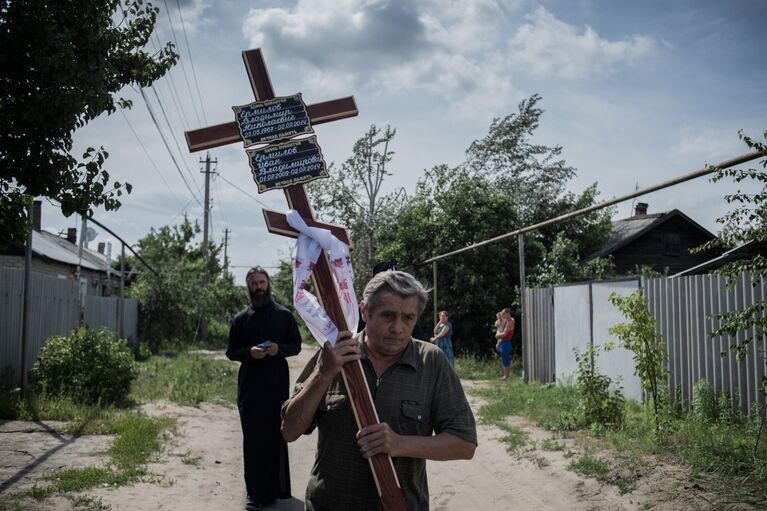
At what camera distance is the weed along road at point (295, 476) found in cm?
586

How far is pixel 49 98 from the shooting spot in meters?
5.79

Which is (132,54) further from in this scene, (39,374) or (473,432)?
(473,432)

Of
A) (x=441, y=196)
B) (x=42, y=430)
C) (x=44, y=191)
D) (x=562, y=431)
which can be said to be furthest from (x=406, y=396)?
(x=441, y=196)

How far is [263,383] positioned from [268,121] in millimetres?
3618

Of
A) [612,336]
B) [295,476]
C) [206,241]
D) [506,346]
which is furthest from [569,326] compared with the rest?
[206,241]

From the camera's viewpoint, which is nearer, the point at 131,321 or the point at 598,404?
the point at 598,404

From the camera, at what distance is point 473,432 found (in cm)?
267

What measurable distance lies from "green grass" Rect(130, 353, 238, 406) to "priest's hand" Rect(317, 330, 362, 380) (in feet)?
32.0

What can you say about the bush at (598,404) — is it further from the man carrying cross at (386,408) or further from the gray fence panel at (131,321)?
the gray fence panel at (131,321)

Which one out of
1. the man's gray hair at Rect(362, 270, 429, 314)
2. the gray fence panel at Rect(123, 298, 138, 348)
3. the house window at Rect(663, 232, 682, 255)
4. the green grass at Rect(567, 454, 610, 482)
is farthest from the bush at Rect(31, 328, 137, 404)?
the house window at Rect(663, 232, 682, 255)

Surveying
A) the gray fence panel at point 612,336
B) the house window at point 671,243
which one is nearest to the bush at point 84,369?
the gray fence panel at point 612,336

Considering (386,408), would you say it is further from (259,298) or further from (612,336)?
(612,336)

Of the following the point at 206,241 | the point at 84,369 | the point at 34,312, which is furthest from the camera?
the point at 206,241

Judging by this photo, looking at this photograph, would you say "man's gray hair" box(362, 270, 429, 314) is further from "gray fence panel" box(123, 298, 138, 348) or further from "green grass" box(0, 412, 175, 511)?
"gray fence panel" box(123, 298, 138, 348)
